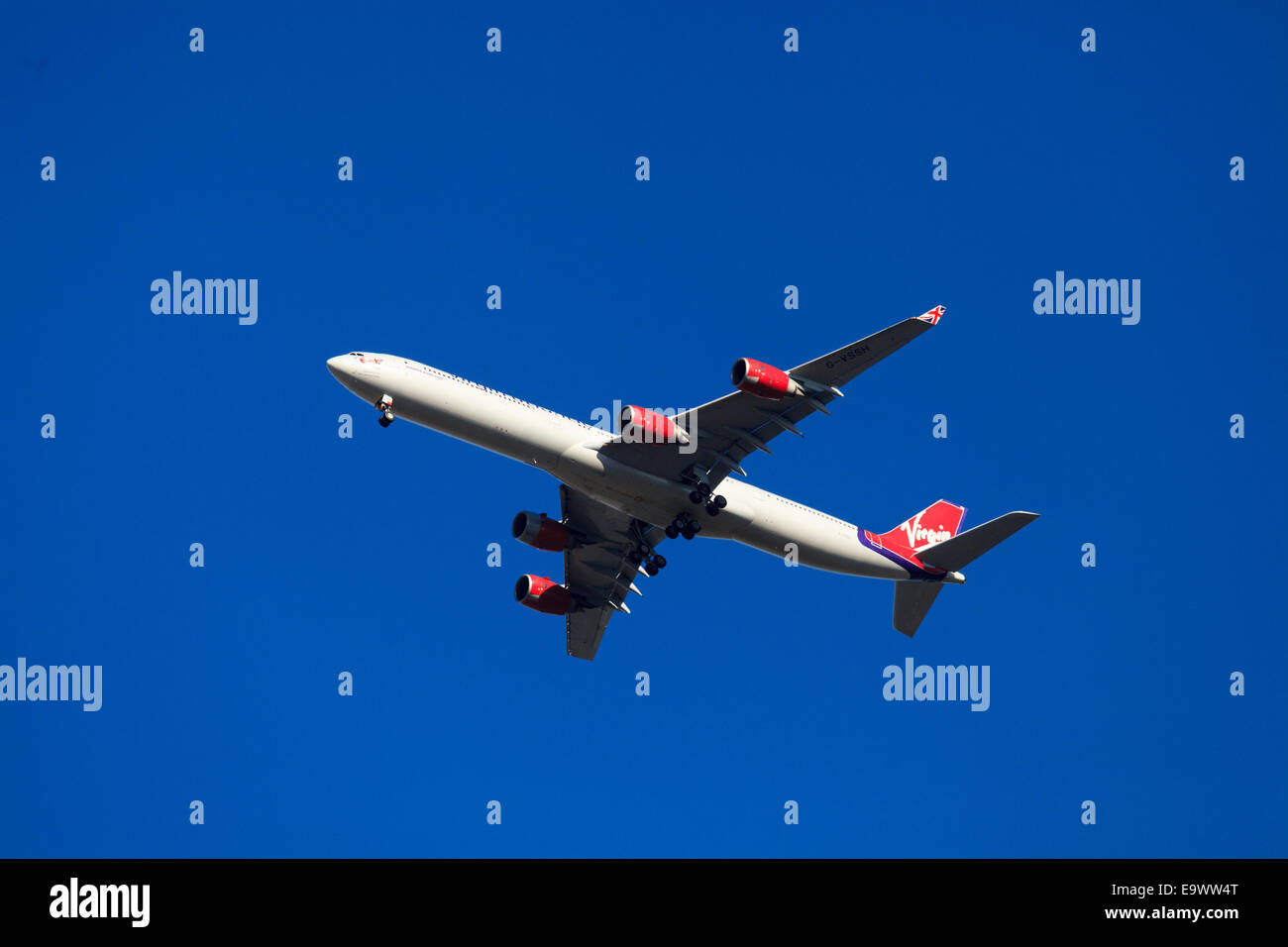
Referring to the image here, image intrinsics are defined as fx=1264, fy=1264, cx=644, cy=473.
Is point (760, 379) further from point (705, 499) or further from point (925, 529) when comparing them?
point (925, 529)

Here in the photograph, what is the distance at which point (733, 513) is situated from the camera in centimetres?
5031

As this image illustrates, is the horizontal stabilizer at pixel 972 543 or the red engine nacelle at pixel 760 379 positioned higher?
the red engine nacelle at pixel 760 379

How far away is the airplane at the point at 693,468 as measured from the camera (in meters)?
46.6

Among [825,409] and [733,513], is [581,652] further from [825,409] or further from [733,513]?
[825,409]

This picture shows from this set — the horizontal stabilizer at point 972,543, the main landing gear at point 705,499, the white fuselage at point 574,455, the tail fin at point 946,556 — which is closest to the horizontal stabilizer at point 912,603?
the tail fin at point 946,556

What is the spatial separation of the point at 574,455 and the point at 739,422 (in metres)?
6.50

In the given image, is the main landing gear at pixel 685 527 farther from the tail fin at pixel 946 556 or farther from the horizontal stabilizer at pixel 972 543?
the horizontal stabilizer at pixel 972 543

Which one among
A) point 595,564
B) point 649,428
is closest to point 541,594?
point 595,564

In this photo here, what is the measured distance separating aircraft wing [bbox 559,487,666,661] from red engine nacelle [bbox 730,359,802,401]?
11.7m

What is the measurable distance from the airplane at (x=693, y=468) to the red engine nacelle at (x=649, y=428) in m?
0.05

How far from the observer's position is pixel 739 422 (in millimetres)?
48625

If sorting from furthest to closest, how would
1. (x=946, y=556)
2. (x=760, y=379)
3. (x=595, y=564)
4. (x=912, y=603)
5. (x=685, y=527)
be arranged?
(x=595, y=564) → (x=912, y=603) → (x=946, y=556) → (x=685, y=527) → (x=760, y=379)

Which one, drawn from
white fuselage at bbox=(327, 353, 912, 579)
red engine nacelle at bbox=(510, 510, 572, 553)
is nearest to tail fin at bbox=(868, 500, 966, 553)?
white fuselage at bbox=(327, 353, 912, 579)

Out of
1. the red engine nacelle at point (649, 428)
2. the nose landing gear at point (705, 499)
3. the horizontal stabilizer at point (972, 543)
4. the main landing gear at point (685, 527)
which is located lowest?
the horizontal stabilizer at point (972, 543)
